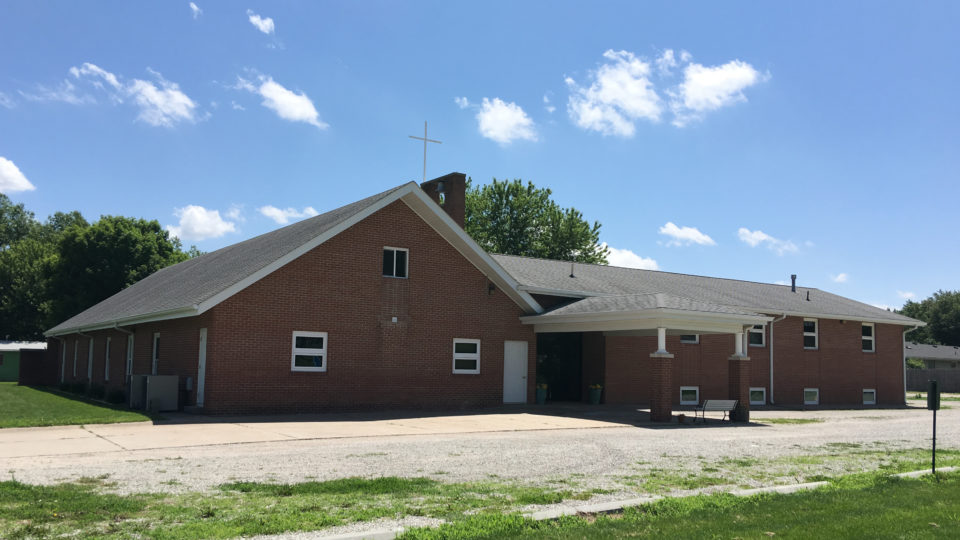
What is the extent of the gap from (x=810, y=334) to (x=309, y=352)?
2061 centimetres

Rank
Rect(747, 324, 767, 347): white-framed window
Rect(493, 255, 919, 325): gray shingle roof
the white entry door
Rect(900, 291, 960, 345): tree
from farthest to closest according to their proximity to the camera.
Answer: Rect(900, 291, 960, 345): tree < Rect(747, 324, 767, 347): white-framed window < Rect(493, 255, 919, 325): gray shingle roof < the white entry door

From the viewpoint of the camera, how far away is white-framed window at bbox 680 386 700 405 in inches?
1125

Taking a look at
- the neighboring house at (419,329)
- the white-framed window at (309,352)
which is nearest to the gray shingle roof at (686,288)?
the neighboring house at (419,329)

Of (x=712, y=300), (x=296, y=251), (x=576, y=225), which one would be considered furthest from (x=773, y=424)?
(x=576, y=225)

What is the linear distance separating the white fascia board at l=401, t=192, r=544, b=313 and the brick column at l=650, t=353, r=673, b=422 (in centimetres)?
492

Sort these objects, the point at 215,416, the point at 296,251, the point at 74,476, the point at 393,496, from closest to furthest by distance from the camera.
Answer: the point at 393,496
the point at 74,476
the point at 215,416
the point at 296,251

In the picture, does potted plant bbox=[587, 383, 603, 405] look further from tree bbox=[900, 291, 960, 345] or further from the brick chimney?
tree bbox=[900, 291, 960, 345]

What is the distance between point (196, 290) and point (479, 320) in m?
8.07

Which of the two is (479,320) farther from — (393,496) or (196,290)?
(393,496)

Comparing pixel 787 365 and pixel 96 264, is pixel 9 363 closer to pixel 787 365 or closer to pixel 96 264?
pixel 96 264

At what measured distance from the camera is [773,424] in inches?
851

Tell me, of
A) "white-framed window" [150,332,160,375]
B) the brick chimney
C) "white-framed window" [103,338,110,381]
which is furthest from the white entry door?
"white-framed window" [103,338,110,381]

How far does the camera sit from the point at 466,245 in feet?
77.9

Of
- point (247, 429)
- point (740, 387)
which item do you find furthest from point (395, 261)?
point (740, 387)
